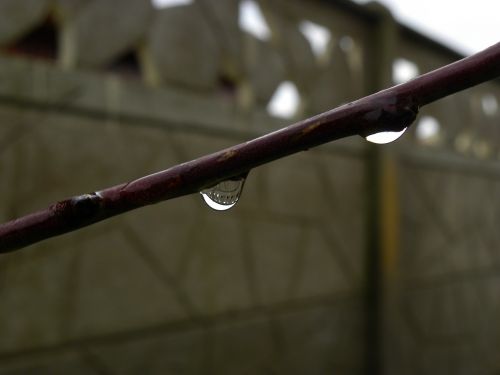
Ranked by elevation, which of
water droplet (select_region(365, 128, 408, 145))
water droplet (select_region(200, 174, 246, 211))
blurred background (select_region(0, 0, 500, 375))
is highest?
blurred background (select_region(0, 0, 500, 375))

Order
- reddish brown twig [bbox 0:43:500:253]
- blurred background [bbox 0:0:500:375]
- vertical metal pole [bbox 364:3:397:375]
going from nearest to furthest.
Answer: reddish brown twig [bbox 0:43:500:253] → blurred background [bbox 0:0:500:375] → vertical metal pole [bbox 364:3:397:375]

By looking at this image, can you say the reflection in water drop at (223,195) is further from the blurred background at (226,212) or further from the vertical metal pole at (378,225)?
the vertical metal pole at (378,225)

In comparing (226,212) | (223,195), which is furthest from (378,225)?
(223,195)

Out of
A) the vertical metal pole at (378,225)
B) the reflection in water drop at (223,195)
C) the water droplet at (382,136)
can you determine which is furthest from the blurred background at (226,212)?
the water droplet at (382,136)

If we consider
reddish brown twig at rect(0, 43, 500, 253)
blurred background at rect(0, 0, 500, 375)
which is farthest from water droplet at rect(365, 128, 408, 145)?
blurred background at rect(0, 0, 500, 375)

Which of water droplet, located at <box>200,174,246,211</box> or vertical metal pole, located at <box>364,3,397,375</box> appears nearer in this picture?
water droplet, located at <box>200,174,246,211</box>

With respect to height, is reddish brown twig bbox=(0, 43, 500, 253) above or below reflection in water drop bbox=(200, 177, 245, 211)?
below

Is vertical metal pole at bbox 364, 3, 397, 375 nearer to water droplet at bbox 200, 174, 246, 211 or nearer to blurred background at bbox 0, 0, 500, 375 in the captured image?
blurred background at bbox 0, 0, 500, 375

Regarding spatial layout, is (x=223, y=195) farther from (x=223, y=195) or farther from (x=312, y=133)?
(x=312, y=133)
